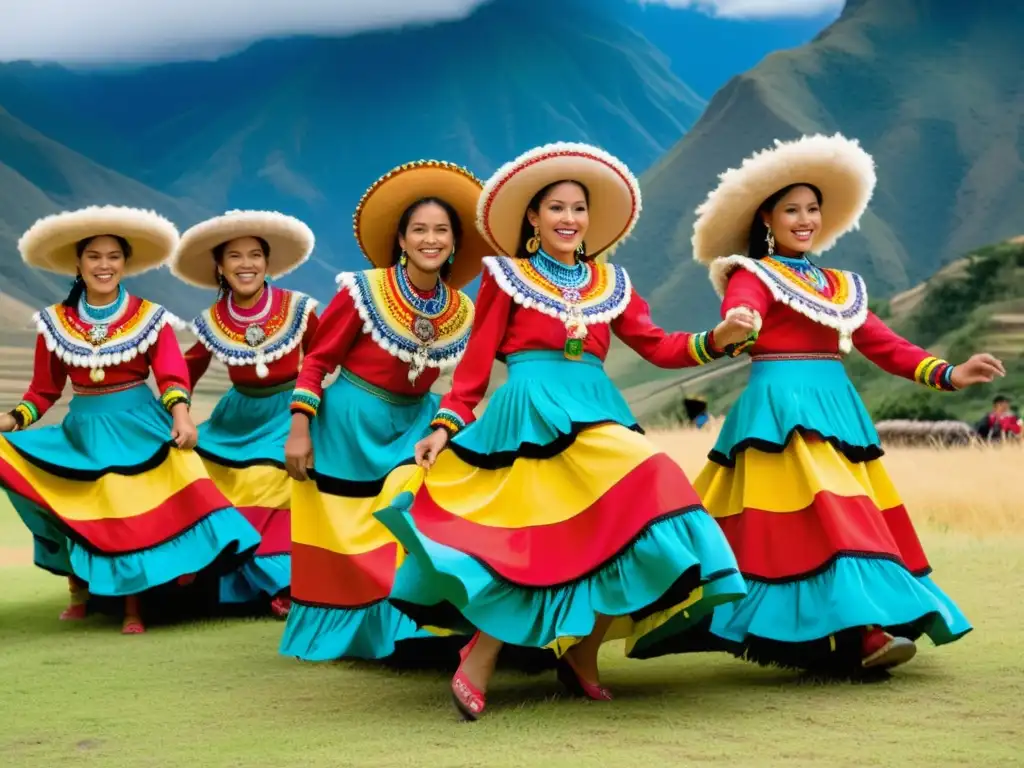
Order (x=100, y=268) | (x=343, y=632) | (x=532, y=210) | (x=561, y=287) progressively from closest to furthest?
(x=561, y=287)
(x=532, y=210)
(x=343, y=632)
(x=100, y=268)

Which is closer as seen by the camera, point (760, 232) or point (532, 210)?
point (532, 210)

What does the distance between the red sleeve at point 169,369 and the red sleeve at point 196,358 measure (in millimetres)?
396

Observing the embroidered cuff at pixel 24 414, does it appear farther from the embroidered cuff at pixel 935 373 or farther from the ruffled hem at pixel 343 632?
the embroidered cuff at pixel 935 373

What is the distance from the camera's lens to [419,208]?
15.1 ft

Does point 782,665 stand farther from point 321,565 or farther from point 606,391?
point 321,565

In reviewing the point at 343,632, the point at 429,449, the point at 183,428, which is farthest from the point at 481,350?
the point at 183,428

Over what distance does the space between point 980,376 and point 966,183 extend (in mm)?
16323

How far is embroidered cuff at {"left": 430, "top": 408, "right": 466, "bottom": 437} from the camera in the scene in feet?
12.7

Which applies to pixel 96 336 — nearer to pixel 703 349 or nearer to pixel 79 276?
pixel 79 276

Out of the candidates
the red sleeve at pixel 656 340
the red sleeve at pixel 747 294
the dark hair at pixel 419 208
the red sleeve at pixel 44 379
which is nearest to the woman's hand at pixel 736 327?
the red sleeve at pixel 656 340

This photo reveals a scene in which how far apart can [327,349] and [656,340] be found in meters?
1.21

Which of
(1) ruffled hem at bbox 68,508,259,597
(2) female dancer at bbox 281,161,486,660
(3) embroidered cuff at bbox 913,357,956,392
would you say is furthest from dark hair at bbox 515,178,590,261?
(1) ruffled hem at bbox 68,508,259,597

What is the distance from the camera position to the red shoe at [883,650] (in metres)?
3.80

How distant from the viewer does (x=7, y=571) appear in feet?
25.4
